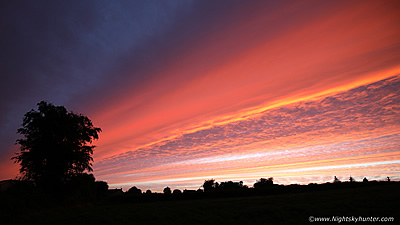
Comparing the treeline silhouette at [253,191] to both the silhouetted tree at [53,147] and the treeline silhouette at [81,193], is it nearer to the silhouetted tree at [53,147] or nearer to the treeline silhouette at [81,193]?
the treeline silhouette at [81,193]

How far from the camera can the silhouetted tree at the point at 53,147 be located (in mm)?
39750

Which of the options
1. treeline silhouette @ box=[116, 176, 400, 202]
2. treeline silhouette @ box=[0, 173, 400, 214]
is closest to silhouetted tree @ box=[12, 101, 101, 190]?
treeline silhouette @ box=[0, 173, 400, 214]

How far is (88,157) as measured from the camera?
4403 centimetres

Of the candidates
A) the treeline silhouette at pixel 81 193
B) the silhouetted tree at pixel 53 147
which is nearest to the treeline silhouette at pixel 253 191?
the treeline silhouette at pixel 81 193

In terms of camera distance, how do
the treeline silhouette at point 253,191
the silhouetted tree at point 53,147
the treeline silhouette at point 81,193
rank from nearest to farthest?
1. the treeline silhouette at point 81,193
2. the silhouetted tree at point 53,147
3. the treeline silhouette at point 253,191

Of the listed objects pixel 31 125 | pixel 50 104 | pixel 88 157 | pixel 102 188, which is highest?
pixel 50 104

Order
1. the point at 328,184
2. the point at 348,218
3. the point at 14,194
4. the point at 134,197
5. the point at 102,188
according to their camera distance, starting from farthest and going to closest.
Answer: the point at 102,188 < the point at 134,197 < the point at 328,184 < the point at 14,194 < the point at 348,218

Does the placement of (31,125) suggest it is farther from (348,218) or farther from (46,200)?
(348,218)

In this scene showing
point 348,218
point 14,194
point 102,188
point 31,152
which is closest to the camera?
point 348,218

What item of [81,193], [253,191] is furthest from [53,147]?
[253,191]

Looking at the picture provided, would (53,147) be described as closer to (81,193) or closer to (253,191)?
(81,193)

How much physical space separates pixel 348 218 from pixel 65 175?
1741 inches

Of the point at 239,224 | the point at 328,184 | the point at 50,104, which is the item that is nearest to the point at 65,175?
the point at 50,104

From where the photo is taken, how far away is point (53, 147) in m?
40.4
